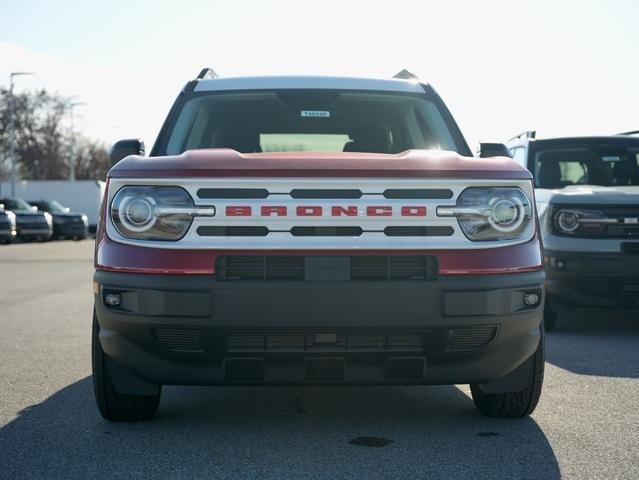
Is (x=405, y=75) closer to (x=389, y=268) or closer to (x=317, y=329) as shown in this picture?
(x=389, y=268)

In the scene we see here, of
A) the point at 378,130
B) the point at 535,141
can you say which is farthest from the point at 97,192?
the point at 378,130

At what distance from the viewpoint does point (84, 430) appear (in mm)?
4766

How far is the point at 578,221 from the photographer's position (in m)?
8.38

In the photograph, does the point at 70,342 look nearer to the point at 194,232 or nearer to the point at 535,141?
the point at 194,232

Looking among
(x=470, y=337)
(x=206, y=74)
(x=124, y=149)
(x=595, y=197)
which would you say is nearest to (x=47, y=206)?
(x=595, y=197)

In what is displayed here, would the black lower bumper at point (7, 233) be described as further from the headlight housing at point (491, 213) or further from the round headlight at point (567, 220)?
the headlight housing at point (491, 213)

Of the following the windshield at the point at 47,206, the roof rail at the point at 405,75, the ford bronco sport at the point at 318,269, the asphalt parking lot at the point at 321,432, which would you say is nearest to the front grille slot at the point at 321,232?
the ford bronco sport at the point at 318,269

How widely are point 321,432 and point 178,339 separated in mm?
846

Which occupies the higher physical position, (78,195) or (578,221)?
(578,221)

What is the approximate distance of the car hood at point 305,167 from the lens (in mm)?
4340

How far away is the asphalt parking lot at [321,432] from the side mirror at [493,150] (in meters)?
1.35

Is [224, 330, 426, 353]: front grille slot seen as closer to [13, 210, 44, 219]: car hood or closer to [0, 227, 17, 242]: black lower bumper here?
[0, 227, 17, 242]: black lower bumper

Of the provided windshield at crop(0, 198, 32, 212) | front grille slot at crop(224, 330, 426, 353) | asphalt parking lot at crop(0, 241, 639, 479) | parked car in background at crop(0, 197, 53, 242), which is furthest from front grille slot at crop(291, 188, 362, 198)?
windshield at crop(0, 198, 32, 212)

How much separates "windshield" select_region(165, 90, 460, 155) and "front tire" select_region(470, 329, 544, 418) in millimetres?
1530
